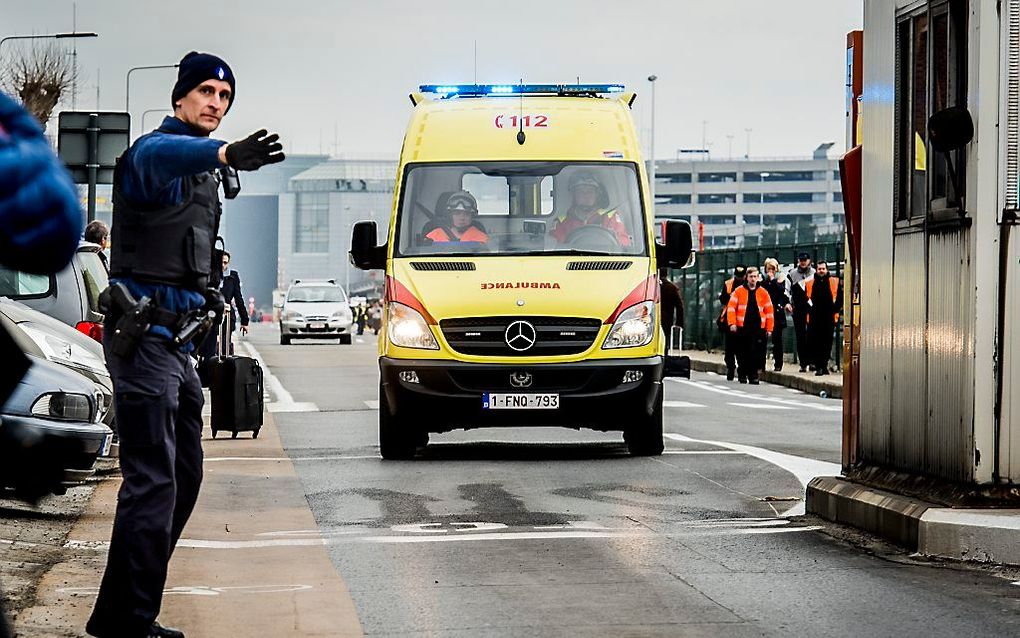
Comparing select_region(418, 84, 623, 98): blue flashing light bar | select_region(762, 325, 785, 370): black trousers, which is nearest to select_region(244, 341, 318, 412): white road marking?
select_region(418, 84, 623, 98): blue flashing light bar

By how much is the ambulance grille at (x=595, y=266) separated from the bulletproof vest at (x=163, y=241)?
7746 millimetres

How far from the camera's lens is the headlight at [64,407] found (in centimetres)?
982

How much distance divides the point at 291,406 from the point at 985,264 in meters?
13.8

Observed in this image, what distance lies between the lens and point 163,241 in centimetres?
595

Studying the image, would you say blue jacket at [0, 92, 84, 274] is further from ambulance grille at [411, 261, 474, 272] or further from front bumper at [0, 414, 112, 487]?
ambulance grille at [411, 261, 474, 272]

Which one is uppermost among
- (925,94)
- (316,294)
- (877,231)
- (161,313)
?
(925,94)

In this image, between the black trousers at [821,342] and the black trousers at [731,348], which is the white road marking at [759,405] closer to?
the black trousers at [821,342]

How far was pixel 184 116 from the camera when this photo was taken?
6.07 m

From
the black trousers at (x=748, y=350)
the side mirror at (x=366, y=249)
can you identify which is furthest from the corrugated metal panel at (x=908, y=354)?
the black trousers at (x=748, y=350)

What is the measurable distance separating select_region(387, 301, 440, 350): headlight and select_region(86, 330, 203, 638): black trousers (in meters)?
7.43

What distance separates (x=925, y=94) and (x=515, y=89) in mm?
6488

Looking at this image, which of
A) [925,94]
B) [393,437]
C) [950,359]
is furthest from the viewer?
[393,437]

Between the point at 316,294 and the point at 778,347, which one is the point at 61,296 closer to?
the point at 778,347

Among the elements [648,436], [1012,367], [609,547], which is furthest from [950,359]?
[648,436]
